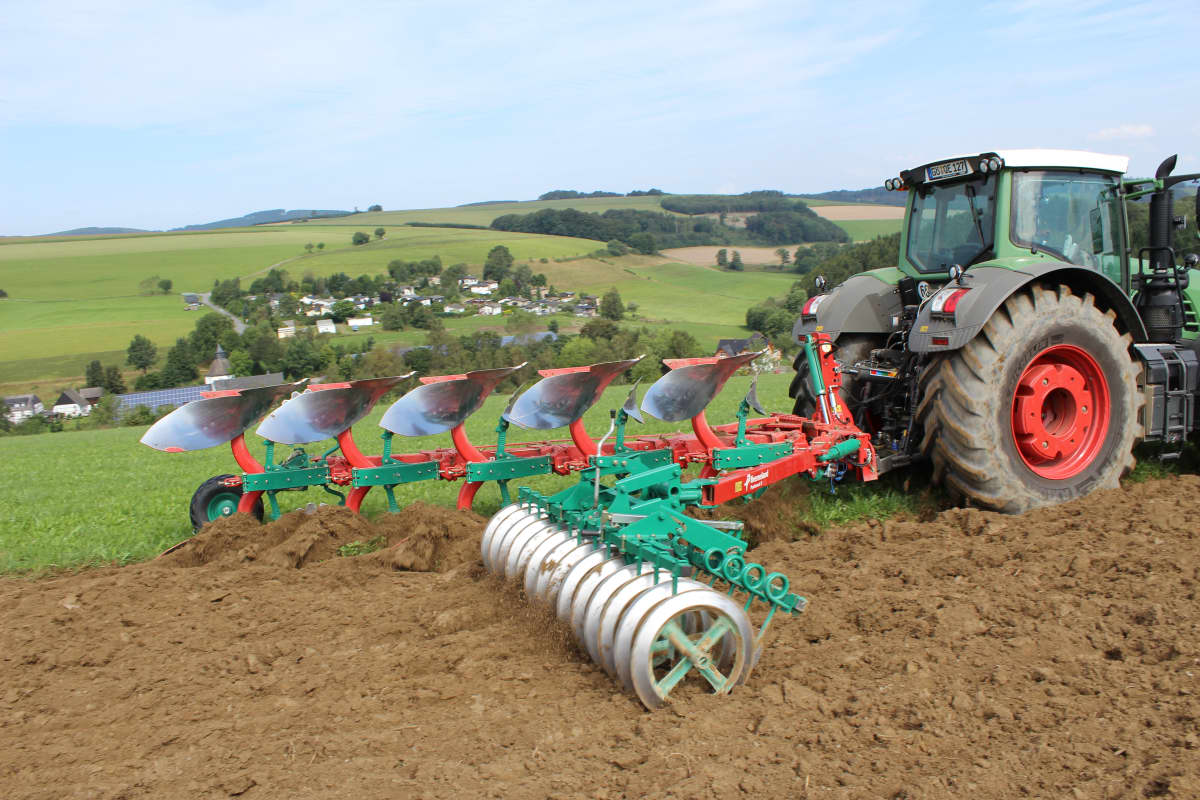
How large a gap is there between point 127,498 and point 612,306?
39.1m

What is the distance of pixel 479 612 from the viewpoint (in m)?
4.30

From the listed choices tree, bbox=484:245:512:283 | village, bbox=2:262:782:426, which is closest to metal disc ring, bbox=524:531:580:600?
village, bbox=2:262:782:426

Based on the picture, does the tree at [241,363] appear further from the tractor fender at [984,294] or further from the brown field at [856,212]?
the brown field at [856,212]

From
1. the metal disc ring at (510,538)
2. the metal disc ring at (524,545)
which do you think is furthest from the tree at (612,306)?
the metal disc ring at (524,545)

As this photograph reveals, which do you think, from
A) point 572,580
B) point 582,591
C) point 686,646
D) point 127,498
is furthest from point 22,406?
point 686,646

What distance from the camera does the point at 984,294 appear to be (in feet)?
17.3

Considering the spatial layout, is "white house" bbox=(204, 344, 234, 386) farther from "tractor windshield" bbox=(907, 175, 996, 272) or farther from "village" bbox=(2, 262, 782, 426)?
"tractor windshield" bbox=(907, 175, 996, 272)

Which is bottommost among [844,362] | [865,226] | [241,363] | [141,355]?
[241,363]

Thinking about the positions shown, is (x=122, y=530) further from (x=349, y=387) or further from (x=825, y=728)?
(x=825, y=728)

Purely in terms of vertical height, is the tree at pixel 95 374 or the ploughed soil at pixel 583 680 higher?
the ploughed soil at pixel 583 680

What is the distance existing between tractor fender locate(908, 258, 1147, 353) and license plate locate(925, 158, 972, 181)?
2.62 feet

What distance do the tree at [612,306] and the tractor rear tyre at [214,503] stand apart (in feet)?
129

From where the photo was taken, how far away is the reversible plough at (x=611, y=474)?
11.2 ft

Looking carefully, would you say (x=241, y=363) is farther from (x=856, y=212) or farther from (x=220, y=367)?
(x=856, y=212)
